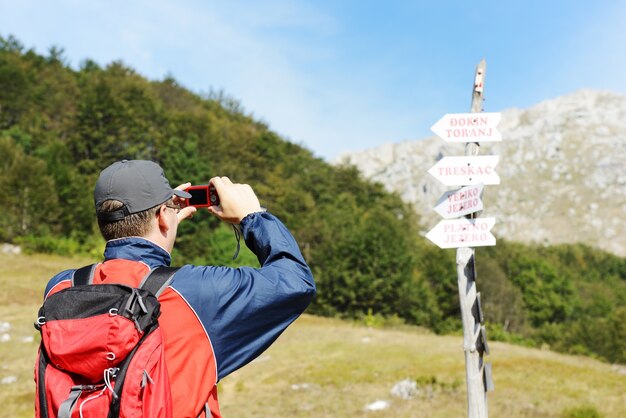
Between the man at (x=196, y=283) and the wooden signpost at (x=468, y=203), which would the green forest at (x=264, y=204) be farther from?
the man at (x=196, y=283)

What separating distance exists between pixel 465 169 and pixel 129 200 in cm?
427

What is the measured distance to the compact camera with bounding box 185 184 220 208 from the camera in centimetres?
227

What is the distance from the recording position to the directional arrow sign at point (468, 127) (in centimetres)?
566

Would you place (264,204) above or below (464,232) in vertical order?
above

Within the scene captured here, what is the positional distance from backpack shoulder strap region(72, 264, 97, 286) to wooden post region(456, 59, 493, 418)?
14.3 feet

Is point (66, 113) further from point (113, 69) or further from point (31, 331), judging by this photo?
point (31, 331)

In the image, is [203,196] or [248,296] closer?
[248,296]

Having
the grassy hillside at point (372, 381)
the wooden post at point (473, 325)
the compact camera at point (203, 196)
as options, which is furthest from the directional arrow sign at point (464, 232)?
the grassy hillside at point (372, 381)

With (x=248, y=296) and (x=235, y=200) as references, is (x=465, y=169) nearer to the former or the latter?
(x=235, y=200)

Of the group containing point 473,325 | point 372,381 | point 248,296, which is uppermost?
point 248,296

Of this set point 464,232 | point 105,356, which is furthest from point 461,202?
point 105,356

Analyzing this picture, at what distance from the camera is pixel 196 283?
189 cm

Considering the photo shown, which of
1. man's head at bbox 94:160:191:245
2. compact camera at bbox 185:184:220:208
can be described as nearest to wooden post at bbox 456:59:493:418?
compact camera at bbox 185:184:220:208

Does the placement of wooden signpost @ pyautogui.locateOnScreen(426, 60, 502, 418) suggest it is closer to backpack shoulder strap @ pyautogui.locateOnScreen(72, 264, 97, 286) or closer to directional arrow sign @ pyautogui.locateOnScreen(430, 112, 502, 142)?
directional arrow sign @ pyautogui.locateOnScreen(430, 112, 502, 142)
